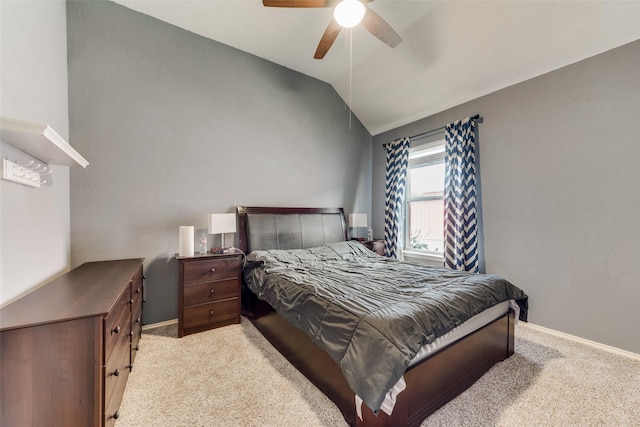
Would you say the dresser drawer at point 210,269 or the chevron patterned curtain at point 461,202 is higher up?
the chevron patterned curtain at point 461,202

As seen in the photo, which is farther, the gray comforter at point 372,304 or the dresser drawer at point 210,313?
the dresser drawer at point 210,313

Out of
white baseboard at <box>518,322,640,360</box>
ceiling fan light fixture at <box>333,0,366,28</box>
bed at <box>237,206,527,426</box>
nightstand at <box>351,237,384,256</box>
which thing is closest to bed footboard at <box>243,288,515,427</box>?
bed at <box>237,206,527,426</box>

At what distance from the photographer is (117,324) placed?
1.41m

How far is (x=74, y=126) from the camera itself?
7.98 feet

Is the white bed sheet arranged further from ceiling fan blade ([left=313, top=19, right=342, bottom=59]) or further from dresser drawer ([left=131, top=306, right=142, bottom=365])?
ceiling fan blade ([left=313, top=19, right=342, bottom=59])

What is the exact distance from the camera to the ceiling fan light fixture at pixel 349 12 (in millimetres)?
1900

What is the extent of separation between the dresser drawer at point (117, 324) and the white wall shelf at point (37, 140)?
3.00 feet

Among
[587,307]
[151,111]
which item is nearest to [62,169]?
[151,111]

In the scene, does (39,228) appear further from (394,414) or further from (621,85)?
(621,85)

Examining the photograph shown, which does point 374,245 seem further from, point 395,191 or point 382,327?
point 382,327

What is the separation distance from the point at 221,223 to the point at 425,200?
2.99 meters

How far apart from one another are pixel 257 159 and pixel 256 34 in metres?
1.48

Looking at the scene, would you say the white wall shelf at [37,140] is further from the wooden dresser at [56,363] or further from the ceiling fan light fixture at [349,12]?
the ceiling fan light fixture at [349,12]

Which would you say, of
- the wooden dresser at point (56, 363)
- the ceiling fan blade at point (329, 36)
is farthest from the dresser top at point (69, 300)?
the ceiling fan blade at point (329, 36)
